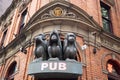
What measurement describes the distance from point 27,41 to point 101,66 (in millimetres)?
4359

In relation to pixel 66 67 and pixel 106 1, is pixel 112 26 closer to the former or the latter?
pixel 106 1

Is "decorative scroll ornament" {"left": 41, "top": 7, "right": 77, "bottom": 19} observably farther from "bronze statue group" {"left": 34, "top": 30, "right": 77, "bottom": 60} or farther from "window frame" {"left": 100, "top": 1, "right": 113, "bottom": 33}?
"window frame" {"left": 100, "top": 1, "right": 113, "bottom": 33}

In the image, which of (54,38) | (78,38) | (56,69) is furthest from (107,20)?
(56,69)

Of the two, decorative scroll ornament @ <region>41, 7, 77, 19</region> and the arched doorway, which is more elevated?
decorative scroll ornament @ <region>41, 7, 77, 19</region>

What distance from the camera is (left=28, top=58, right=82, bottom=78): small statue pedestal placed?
29.4ft

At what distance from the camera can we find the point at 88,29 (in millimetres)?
11656

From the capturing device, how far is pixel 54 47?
971 cm

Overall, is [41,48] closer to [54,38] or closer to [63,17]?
[54,38]

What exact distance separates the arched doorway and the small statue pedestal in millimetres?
3137

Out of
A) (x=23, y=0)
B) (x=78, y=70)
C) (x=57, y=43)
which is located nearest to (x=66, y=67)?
(x=78, y=70)

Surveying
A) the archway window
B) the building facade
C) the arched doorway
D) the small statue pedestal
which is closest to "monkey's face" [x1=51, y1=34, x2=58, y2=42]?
the small statue pedestal

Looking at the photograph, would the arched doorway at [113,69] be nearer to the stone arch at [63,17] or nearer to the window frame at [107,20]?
the stone arch at [63,17]

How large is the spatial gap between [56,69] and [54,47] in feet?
3.85

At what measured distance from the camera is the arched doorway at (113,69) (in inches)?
457
